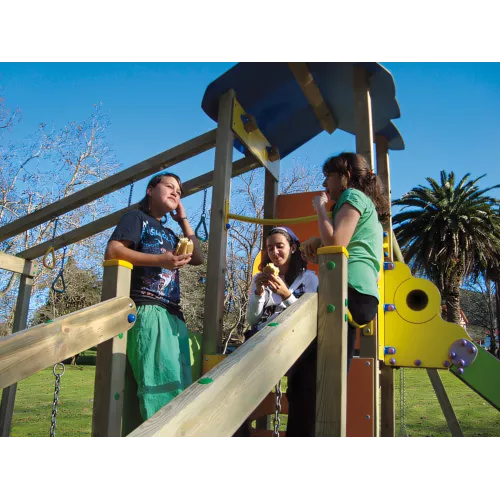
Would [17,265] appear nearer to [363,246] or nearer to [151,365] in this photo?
[151,365]

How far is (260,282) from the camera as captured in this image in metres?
2.54

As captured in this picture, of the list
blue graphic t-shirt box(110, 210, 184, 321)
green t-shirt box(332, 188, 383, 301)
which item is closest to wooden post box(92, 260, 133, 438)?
blue graphic t-shirt box(110, 210, 184, 321)

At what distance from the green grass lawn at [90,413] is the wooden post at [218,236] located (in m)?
3.49

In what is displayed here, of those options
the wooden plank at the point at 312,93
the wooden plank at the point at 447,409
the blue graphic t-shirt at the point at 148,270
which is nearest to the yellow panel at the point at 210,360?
the blue graphic t-shirt at the point at 148,270

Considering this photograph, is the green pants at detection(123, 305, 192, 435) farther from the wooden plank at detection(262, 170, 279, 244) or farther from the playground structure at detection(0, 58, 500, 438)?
the wooden plank at detection(262, 170, 279, 244)

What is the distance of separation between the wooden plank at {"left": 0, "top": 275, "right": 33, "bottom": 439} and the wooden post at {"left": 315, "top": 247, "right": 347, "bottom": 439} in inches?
159

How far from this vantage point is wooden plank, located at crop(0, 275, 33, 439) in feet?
16.0

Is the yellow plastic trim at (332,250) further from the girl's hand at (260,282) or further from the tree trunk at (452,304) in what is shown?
the tree trunk at (452,304)

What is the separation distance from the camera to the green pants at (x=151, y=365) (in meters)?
2.31

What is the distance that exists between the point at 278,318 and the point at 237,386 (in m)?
0.38

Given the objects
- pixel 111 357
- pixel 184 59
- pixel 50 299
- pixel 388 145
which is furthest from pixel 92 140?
pixel 111 357

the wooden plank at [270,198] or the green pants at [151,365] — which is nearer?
the green pants at [151,365]

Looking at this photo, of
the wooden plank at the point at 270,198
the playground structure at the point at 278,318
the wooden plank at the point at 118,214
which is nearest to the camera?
the playground structure at the point at 278,318
